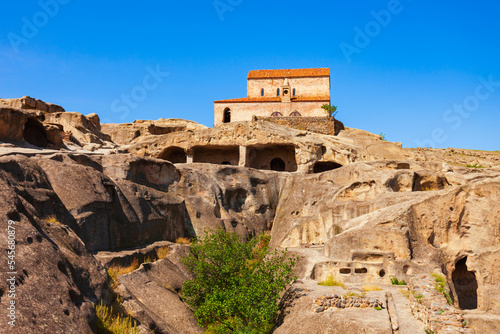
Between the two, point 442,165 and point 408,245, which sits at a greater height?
point 442,165

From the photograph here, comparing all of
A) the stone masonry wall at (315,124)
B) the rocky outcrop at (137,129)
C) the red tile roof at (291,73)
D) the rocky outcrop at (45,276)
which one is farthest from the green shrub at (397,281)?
the red tile roof at (291,73)

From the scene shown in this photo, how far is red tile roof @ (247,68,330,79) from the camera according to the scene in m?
Answer: 42.9

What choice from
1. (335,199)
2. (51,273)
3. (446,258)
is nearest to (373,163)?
(335,199)

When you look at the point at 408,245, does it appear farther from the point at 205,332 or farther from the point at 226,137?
the point at 226,137

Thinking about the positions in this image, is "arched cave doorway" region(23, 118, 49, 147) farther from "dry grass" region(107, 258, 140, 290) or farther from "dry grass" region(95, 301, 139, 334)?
"dry grass" region(95, 301, 139, 334)

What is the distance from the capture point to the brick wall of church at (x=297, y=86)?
140 ft

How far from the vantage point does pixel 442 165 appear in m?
23.7

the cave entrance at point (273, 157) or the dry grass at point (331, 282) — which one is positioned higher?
the cave entrance at point (273, 157)

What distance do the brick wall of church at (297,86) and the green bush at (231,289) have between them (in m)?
30.7

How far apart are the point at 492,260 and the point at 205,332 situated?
8.12 m

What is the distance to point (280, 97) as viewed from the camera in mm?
40625

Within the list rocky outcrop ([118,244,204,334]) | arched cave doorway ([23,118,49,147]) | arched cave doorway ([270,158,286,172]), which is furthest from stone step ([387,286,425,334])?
arched cave doorway ([270,158,286,172])

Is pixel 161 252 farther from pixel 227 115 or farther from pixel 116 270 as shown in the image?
pixel 227 115

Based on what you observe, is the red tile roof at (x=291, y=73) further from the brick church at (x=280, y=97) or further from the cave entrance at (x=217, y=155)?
the cave entrance at (x=217, y=155)
